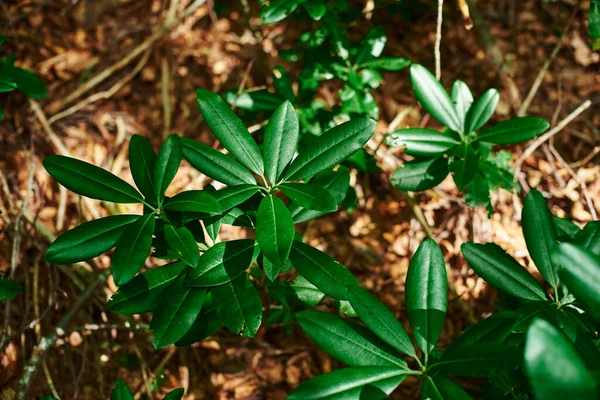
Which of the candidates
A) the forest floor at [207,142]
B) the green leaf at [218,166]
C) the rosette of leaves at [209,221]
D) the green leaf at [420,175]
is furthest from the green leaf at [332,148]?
the forest floor at [207,142]

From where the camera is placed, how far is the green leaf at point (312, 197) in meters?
1.00

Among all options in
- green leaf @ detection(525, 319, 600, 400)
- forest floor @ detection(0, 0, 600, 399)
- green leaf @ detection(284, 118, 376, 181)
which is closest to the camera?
green leaf @ detection(525, 319, 600, 400)

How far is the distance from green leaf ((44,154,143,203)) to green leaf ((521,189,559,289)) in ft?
3.09

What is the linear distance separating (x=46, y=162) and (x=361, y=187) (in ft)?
4.61

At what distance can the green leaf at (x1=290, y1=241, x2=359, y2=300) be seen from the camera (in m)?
1.03

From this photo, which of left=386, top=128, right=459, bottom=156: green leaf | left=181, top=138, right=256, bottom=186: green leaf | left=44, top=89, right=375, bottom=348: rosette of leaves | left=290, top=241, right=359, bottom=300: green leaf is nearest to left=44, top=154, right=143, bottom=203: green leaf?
left=44, top=89, right=375, bottom=348: rosette of leaves

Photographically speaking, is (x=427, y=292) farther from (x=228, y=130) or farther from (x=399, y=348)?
(x=228, y=130)

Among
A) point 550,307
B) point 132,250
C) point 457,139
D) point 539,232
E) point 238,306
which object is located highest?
point 132,250

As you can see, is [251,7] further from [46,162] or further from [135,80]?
[46,162]

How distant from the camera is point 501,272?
1.16 metres

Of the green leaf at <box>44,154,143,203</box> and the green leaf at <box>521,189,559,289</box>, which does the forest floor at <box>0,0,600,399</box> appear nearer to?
the green leaf at <box>521,189,559,289</box>

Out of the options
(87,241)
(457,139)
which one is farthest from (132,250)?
(457,139)

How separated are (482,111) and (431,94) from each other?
0.17 m

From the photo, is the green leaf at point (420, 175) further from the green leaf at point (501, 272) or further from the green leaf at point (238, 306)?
the green leaf at point (238, 306)
